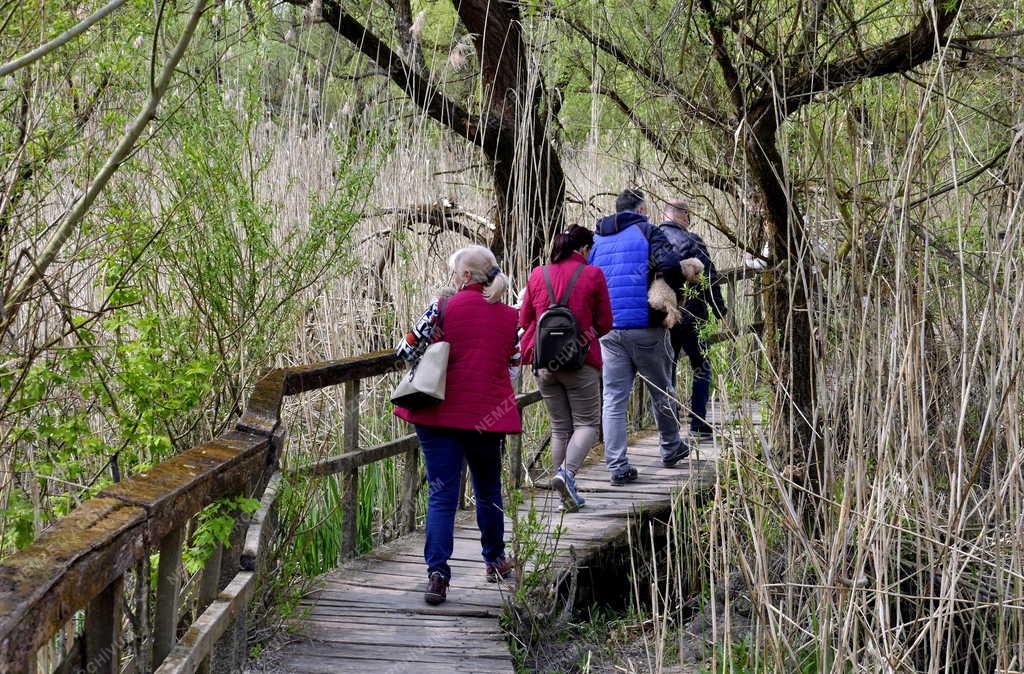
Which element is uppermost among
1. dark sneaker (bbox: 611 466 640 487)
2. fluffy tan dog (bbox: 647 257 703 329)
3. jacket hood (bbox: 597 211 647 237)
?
jacket hood (bbox: 597 211 647 237)

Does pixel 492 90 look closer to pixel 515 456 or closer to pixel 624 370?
pixel 624 370

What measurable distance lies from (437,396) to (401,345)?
0.26 metres

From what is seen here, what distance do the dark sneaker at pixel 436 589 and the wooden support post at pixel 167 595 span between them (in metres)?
1.98

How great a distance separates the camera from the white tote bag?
4004 millimetres

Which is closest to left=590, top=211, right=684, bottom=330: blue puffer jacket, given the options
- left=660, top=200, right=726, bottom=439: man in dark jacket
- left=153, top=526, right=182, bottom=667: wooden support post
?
left=660, top=200, right=726, bottom=439: man in dark jacket

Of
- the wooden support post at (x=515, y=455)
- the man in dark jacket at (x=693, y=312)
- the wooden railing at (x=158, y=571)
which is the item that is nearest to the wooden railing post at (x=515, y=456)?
the wooden support post at (x=515, y=455)

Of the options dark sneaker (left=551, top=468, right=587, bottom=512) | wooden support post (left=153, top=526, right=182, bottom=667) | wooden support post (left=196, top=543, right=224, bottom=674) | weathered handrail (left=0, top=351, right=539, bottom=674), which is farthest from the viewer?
dark sneaker (left=551, top=468, right=587, bottom=512)

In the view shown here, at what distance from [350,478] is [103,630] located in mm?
2747

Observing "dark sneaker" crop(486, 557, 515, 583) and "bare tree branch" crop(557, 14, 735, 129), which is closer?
"bare tree branch" crop(557, 14, 735, 129)

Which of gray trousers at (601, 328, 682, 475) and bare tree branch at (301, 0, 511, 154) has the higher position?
bare tree branch at (301, 0, 511, 154)

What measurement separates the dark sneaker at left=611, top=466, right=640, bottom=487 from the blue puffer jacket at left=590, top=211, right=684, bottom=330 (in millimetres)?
887

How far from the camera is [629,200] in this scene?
18.8ft

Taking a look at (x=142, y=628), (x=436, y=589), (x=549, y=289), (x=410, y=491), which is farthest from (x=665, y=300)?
(x=142, y=628)

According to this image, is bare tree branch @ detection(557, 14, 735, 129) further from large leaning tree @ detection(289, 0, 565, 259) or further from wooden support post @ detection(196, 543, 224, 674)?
wooden support post @ detection(196, 543, 224, 674)
